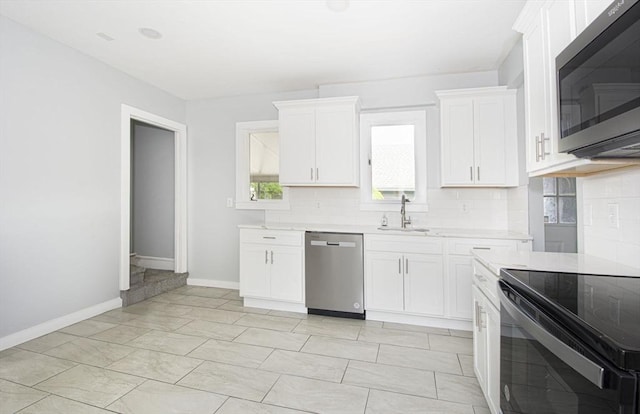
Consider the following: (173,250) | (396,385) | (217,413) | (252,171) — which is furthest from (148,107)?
(396,385)

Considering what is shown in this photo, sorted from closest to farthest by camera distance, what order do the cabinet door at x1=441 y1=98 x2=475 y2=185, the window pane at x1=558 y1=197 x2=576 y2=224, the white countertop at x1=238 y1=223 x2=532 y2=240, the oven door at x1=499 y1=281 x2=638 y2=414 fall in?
the oven door at x1=499 y1=281 x2=638 y2=414 → the window pane at x1=558 y1=197 x2=576 y2=224 → the white countertop at x1=238 y1=223 x2=532 y2=240 → the cabinet door at x1=441 y1=98 x2=475 y2=185

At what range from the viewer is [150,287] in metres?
3.97

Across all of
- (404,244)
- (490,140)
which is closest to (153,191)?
(404,244)

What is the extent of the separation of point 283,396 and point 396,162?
2776mm

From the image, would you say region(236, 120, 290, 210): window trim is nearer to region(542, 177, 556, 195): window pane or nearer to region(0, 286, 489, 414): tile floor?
region(0, 286, 489, 414): tile floor

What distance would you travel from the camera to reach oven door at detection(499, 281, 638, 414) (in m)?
0.70

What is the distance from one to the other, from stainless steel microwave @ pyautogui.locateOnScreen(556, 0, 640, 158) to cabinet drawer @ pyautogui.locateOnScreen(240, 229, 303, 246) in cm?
251

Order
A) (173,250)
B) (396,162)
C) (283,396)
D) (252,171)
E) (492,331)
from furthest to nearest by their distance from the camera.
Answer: (173,250), (252,171), (396,162), (283,396), (492,331)

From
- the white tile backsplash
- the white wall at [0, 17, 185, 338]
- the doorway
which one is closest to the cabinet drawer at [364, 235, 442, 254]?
the white tile backsplash

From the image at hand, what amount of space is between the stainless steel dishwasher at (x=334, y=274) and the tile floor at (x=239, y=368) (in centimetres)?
15

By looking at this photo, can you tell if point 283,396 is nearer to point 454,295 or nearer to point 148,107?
point 454,295

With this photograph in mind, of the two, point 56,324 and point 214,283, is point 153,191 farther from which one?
point 56,324

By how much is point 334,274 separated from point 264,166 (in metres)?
1.93

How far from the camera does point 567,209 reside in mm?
2738
